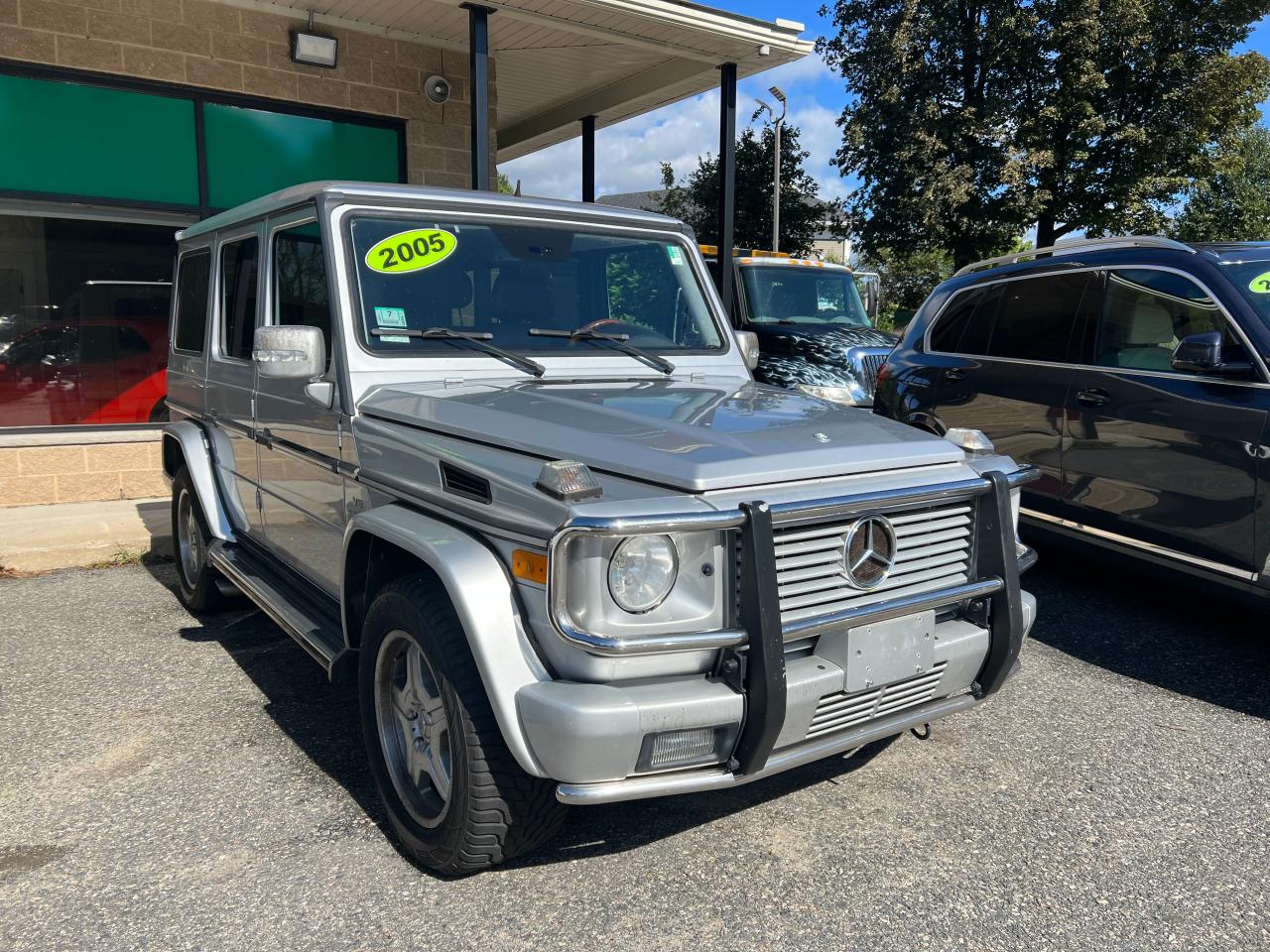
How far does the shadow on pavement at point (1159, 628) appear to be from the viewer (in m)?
4.34

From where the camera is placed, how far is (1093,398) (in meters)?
5.09

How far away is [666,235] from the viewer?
4215 millimetres

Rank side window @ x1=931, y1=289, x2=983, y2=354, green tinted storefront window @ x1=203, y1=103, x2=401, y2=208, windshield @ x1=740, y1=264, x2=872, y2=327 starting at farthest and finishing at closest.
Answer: windshield @ x1=740, y1=264, x2=872, y2=327 → green tinted storefront window @ x1=203, y1=103, x2=401, y2=208 → side window @ x1=931, y1=289, x2=983, y2=354

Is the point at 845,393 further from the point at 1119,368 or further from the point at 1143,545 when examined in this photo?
the point at 1143,545

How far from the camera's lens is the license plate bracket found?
2.56m

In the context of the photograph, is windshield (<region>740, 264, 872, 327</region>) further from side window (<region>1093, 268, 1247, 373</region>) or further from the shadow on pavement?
side window (<region>1093, 268, 1247, 373</region>)

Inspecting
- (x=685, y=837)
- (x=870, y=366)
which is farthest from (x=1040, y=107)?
(x=685, y=837)

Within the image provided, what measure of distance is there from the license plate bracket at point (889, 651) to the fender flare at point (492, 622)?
2.63ft

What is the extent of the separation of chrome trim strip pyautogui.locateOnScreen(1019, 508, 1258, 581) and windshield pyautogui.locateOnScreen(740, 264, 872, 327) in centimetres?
552

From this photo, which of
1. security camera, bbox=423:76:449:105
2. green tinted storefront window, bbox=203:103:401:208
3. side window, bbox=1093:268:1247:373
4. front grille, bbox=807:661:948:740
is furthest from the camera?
security camera, bbox=423:76:449:105

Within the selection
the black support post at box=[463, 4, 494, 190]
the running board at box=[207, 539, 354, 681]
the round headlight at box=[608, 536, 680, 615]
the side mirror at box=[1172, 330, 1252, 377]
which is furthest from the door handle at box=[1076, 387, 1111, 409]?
the black support post at box=[463, 4, 494, 190]

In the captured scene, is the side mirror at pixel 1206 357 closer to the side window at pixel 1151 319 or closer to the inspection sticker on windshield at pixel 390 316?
the side window at pixel 1151 319

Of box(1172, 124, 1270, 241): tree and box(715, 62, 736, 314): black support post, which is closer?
box(715, 62, 736, 314): black support post

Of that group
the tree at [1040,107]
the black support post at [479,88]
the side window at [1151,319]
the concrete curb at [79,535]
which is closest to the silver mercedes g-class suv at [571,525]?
the side window at [1151,319]
